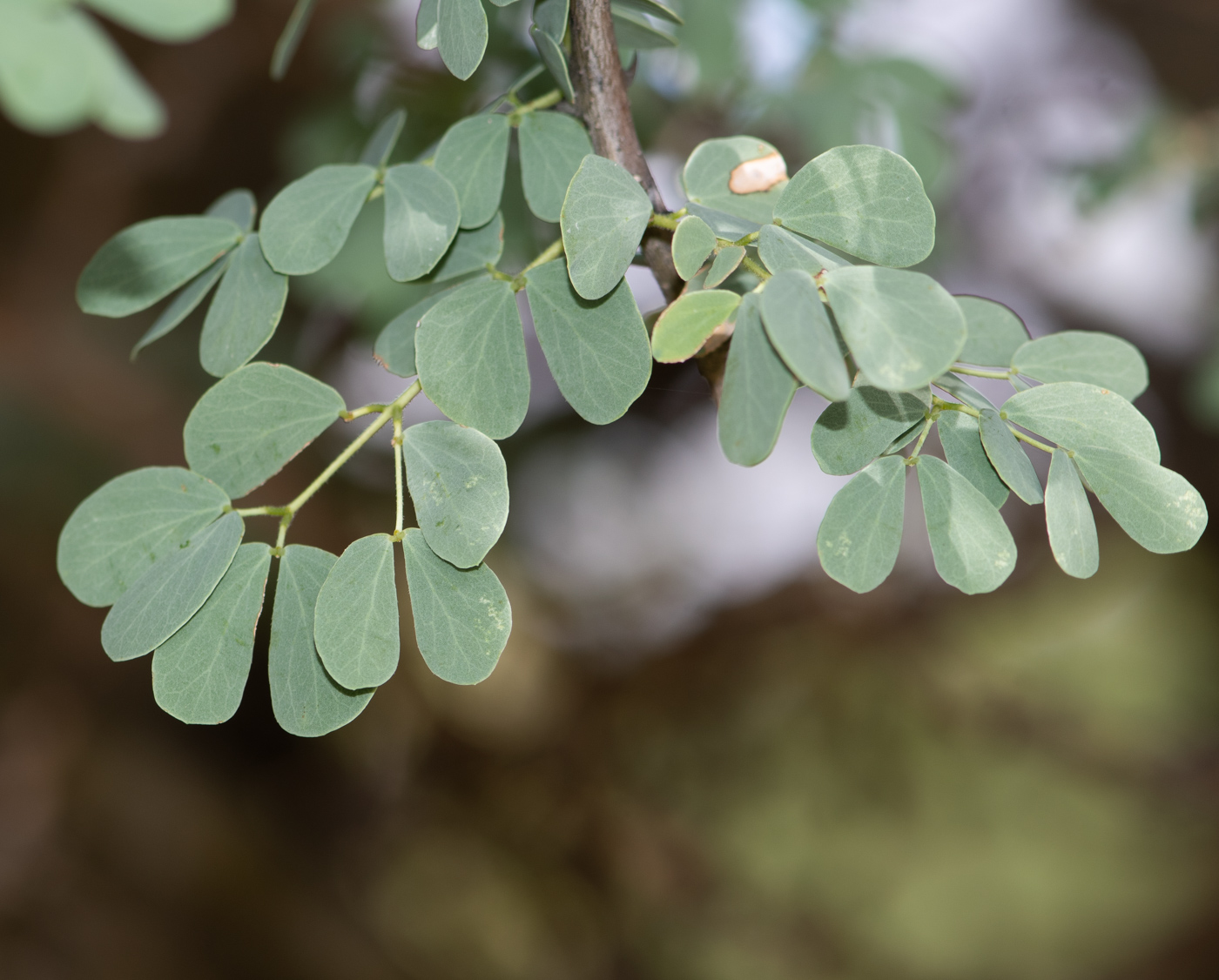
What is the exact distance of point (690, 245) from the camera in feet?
0.90

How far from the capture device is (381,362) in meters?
0.34

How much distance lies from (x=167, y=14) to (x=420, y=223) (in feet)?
0.34

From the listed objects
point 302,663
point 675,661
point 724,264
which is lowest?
point 675,661

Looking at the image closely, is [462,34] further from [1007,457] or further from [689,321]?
[1007,457]

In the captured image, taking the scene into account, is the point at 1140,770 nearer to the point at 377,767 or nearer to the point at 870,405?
the point at 377,767

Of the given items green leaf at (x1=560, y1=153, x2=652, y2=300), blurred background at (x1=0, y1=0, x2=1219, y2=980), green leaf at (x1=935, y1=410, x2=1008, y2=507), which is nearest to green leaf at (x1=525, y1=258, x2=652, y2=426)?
green leaf at (x1=560, y1=153, x2=652, y2=300)

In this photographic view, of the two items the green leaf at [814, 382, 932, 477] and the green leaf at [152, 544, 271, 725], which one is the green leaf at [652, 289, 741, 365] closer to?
the green leaf at [814, 382, 932, 477]

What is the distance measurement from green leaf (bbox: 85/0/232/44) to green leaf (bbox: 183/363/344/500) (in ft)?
0.38

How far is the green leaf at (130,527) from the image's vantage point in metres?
0.33

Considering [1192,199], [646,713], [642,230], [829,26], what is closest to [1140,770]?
[646,713]

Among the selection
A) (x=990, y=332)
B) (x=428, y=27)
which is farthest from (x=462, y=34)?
(x=990, y=332)

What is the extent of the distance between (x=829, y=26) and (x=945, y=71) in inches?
7.6

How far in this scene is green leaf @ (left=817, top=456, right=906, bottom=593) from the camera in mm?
300

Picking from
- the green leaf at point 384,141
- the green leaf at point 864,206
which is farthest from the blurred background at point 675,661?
the green leaf at point 864,206
